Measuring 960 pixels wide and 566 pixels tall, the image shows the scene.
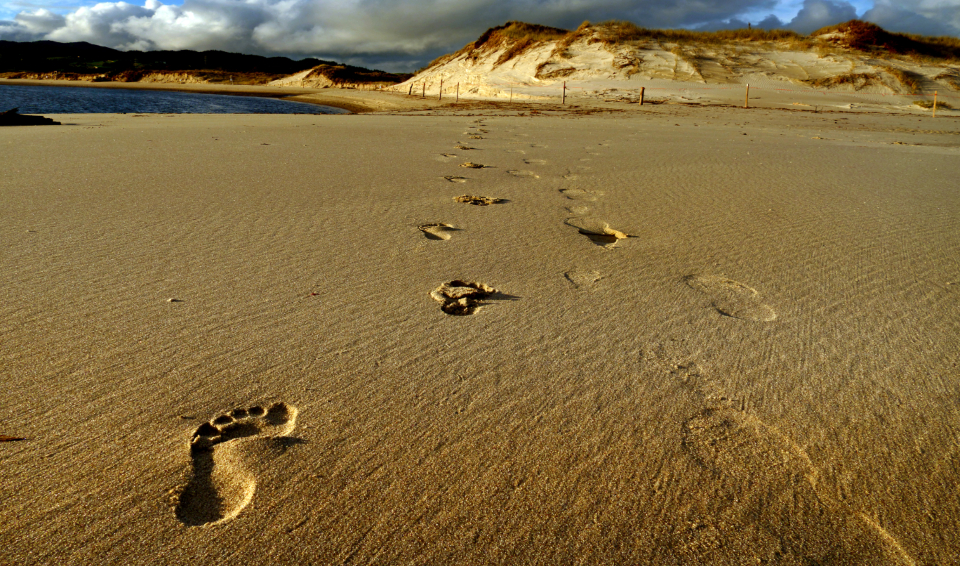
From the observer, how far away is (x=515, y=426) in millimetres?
1090

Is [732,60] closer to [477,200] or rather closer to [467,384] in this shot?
[477,200]

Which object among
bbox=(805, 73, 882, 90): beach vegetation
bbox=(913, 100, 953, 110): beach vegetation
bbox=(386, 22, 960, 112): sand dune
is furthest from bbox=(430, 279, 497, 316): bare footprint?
bbox=(805, 73, 882, 90): beach vegetation

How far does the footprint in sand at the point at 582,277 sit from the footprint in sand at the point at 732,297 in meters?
0.30

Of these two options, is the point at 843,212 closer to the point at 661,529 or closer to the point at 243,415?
the point at 661,529

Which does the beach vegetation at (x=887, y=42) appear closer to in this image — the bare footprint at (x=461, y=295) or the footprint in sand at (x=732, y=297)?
the footprint in sand at (x=732, y=297)

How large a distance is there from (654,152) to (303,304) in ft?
12.9

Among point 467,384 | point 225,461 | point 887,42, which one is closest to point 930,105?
point 887,42

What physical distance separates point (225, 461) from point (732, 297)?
1.48 m

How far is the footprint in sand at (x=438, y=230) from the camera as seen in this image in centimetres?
219

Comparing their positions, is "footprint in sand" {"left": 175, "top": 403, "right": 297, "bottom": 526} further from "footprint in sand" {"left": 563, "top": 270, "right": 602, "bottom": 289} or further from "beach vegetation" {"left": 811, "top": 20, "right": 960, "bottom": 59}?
"beach vegetation" {"left": 811, "top": 20, "right": 960, "bottom": 59}

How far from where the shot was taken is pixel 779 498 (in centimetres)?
95

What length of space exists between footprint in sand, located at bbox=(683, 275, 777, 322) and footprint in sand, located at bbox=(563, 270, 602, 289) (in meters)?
0.30

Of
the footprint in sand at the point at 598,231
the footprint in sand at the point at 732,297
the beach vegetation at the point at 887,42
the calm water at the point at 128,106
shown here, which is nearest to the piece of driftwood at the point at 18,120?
the calm water at the point at 128,106

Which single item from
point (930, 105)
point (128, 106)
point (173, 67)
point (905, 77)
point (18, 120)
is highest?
point (173, 67)
